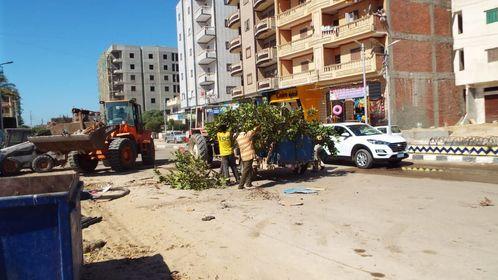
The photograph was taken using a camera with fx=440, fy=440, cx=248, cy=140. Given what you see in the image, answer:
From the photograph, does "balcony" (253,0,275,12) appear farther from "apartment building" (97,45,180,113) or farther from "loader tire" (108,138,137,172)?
"apartment building" (97,45,180,113)

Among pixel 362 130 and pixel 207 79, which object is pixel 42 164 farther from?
pixel 207 79

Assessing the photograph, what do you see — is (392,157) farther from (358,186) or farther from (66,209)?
(66,209)

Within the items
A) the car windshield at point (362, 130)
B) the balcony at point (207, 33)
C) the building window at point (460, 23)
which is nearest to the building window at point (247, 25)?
the balcony at point (207, 33)

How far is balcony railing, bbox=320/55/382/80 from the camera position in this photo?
3077 cm

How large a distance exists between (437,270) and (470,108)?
3482 cm

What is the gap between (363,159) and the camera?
15.1 metres

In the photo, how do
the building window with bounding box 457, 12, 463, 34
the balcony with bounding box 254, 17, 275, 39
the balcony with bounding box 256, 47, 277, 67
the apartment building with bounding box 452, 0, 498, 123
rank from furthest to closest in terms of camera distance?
the balcony with bounding box 254, 17, 275, 39 < the balcony with bounding box 256, 47, 277, 67 < the building window with bounding box 457, 12, 463, 34 < the apartment building with bounding box 452, 0, 498, 123

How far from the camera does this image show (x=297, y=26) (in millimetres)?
40125

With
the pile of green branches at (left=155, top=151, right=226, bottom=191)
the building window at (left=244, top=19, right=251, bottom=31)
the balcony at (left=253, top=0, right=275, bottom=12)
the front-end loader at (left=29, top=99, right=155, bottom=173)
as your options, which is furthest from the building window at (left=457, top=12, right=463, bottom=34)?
the pile of green branches at (left=155, top=151, right=226, bottom=191)

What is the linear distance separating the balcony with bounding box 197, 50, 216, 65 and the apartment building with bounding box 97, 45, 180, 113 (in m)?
42.2

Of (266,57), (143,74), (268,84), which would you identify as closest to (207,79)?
(266,57)

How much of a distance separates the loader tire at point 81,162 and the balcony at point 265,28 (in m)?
28.3

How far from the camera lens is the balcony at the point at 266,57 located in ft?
Answer: 138

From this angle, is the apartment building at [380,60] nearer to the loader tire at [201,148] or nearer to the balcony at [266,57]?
the balcony at [266,57]
